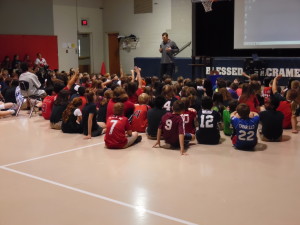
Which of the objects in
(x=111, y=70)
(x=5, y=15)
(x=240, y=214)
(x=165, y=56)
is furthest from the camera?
(x=111, y=70)

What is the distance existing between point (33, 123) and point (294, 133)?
16.6ft

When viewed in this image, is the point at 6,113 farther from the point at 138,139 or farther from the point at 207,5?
the point at 207,5

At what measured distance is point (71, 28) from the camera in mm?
19000

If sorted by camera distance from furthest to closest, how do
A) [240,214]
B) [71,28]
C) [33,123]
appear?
[71,28], [33,123], [240,214]

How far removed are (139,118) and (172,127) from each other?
1.37 m

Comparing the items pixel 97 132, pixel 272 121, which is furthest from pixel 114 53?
pixel 272 121

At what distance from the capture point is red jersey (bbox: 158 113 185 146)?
5340mm

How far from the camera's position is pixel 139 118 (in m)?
6.70

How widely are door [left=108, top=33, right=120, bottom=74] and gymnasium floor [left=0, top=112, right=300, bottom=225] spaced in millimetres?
14705

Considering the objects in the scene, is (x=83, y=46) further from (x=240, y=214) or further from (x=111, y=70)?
(x=240, y=214)

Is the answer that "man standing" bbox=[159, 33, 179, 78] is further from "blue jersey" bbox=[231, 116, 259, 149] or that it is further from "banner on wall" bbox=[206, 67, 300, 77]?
"blue jersey" bbox=[231, 116, 259, 149]

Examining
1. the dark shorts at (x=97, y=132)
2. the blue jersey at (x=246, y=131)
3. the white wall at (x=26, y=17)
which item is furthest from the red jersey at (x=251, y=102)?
the white wall at (x=26, y=17)

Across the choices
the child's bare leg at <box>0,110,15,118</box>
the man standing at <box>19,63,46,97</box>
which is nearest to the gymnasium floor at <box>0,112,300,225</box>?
the child's bare leg at <box>0,110,15,118</box>

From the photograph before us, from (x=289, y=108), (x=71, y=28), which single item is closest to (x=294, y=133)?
(x=289, y=108)
